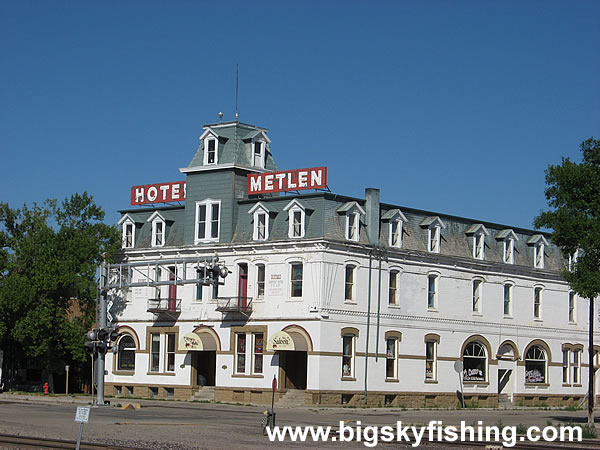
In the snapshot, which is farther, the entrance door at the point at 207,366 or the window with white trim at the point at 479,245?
the window with white trim at the point at 479,245

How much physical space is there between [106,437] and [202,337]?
29989mm

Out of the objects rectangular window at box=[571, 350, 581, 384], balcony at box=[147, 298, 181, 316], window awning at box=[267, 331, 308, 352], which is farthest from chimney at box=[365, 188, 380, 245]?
rectangular window at box=[571, 350, 581, 384]

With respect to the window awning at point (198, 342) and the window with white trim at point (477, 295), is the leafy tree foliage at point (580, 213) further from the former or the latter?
the window awning at point (198, 342)

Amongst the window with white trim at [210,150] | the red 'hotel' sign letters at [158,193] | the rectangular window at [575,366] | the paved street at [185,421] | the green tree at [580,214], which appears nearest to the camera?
the paved street at [185,421]

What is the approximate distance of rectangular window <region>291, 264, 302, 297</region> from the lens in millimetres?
55531

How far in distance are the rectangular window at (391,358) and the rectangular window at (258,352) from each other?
739 centimetres

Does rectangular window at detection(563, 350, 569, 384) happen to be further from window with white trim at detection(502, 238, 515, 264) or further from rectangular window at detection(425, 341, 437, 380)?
rectangular window at detection(425, 341, 437, 380)

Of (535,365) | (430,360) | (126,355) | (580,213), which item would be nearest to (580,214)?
(580,213)

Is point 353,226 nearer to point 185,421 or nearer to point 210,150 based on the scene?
point 210,150

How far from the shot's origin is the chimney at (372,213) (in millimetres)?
57250

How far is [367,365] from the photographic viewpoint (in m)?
56.1

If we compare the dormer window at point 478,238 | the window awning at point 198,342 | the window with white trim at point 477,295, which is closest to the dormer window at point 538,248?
the dormer window at point 478,238

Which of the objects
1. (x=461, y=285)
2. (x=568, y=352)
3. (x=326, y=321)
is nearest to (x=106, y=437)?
(x=326, y=321)

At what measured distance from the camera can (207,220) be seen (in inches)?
2375
